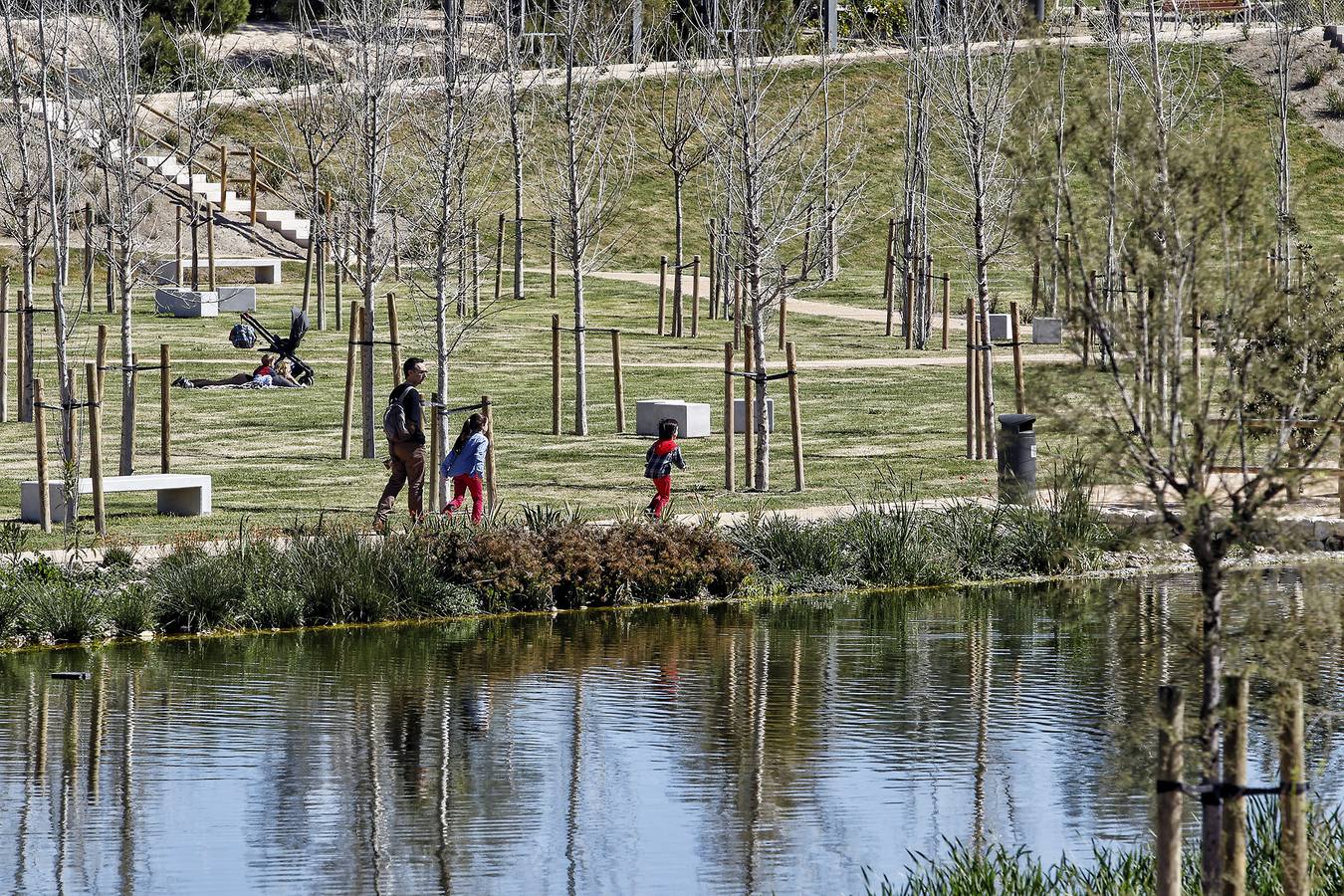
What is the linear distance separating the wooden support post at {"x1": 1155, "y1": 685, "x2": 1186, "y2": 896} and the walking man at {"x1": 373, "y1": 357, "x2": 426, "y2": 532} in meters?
13.9

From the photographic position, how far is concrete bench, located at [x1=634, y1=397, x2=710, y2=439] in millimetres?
29578

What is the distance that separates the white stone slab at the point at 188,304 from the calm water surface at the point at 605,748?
24048 millimetres

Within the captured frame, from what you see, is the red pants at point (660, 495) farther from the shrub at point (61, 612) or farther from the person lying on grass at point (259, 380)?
the person lying on grass at point (259, 380)

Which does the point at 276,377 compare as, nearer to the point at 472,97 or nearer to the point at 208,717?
the point at 472,97

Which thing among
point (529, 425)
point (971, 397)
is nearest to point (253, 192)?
point (529, 425)

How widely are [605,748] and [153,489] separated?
10.2 m

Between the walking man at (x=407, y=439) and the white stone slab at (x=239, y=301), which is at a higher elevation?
the white stone slab at (x=239, y=301)

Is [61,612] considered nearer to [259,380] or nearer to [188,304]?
[259,380]

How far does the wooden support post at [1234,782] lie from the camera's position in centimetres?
820

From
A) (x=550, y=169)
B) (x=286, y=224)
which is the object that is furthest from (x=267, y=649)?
(x=550, y=169)

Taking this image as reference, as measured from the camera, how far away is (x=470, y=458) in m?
21.2

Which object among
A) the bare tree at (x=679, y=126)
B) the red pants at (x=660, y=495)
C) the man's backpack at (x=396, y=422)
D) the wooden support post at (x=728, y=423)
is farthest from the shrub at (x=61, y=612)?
the bare tree at (x=679, y=126)

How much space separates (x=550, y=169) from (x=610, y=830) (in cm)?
4450

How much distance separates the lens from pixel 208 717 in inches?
583
